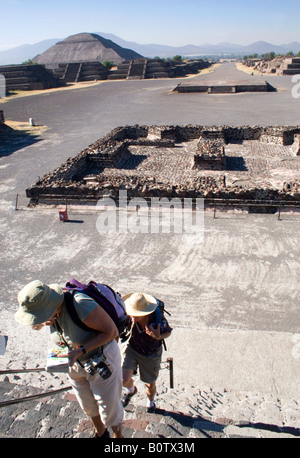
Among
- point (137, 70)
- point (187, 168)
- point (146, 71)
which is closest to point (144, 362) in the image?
point (187, 168)

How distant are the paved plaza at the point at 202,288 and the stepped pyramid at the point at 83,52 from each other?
80.0 meters

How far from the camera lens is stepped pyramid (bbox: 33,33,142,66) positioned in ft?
279

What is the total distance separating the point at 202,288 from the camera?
272 inches

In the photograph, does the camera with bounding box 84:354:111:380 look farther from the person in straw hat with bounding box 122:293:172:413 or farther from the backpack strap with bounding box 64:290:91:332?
the person in straw hat with bounding box 122:293:172:413

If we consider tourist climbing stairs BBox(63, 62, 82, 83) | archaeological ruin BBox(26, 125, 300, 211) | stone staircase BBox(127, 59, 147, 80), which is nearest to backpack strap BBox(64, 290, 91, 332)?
archaeological ruin BBox(26, 125, 300, 211)

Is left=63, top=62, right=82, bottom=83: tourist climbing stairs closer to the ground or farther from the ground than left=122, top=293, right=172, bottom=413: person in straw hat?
farther from the ground

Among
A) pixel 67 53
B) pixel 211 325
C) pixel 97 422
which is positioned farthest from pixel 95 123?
pixel 67 53

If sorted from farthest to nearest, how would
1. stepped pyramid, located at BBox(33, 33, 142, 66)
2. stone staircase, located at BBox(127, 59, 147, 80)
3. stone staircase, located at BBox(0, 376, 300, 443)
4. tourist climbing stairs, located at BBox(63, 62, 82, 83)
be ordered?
stepped pyramid, located at BBox(33, 33, 142, 66), stone staircase, located at BBox(127, 59, 147, 80), tourist climbing stairs, located at BBox(63, 62, 82, 83), stone staircase, located at BBox(0, 376, 300, 443)

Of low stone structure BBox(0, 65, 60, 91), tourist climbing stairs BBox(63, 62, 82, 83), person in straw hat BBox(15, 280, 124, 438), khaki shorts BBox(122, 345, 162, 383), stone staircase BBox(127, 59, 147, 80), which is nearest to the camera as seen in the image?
person in straw hat BBox(15, 280, 124, 438)

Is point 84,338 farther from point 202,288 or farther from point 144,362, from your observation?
point 202,288

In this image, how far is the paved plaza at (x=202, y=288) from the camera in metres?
4.41

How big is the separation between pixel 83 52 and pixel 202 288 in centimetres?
9471

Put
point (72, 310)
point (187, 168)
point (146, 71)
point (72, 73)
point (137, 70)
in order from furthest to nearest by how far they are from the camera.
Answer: point (137, 70)
point (146, 71)
point (72, 73)
point (187, 168)
point (72, 310)

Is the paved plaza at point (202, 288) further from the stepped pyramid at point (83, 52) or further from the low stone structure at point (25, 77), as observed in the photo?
the stepped pyramid at point (83, 52)
